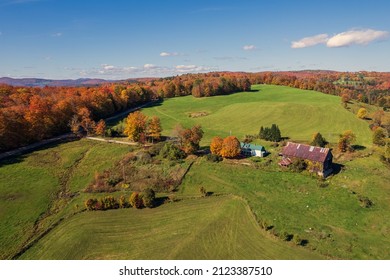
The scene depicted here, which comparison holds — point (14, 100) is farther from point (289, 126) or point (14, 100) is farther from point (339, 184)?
point (339, 184)

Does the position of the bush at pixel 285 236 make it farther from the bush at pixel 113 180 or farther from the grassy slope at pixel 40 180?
the grassy slope at pixel 40 180

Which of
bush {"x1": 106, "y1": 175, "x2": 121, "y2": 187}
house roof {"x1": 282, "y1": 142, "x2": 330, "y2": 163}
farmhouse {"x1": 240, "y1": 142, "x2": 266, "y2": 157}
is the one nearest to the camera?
bush {"x1": 106, "y1": 175, "x2": 121, "y2": 187}

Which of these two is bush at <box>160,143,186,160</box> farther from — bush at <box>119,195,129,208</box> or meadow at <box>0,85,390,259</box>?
bush at <box>119,195,129,208</box>

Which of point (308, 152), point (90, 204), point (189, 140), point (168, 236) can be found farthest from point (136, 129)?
point (168, 236)

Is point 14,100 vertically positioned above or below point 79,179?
above

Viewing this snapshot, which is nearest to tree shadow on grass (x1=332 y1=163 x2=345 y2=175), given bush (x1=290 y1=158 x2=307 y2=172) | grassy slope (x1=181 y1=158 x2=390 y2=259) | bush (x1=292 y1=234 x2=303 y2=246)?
grassy slope (x1=181 y1=158 x2=390 y2=259)

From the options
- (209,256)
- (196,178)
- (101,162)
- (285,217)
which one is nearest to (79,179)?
(101,162)
